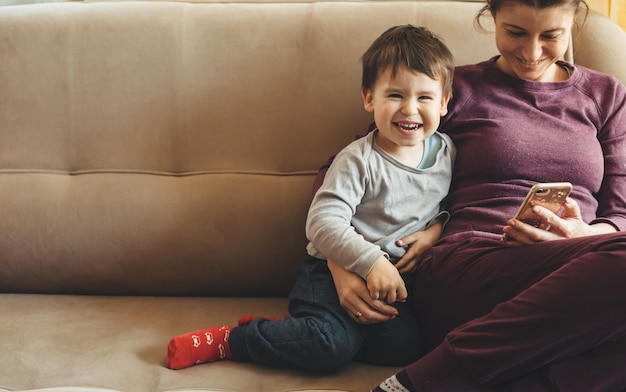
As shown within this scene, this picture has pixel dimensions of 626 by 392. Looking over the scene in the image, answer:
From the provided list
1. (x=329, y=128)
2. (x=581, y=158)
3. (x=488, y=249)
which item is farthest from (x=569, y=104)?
(x=329, y=128)

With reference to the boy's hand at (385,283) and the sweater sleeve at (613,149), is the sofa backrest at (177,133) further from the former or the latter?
the boy's hand at (385,283)

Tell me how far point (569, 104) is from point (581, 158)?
0.13 metres

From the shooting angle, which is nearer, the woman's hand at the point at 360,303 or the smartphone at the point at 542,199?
the smartphone at the point at 542,199

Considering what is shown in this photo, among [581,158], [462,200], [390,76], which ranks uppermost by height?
[390,76]

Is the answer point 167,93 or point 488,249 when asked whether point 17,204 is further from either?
point 488,249

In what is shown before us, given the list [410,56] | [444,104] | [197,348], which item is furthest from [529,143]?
[197,348]

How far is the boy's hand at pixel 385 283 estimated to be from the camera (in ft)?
4.54

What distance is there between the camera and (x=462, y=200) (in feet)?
5.08

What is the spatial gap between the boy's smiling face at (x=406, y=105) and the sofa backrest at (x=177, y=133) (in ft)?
0.81

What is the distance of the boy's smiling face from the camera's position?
1458 millimetres

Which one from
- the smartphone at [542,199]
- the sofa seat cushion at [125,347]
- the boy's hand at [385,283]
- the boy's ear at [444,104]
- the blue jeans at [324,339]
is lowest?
the sofa seat cushion at [125,347]

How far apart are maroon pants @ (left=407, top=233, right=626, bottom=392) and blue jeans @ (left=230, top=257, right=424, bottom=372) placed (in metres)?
0.15

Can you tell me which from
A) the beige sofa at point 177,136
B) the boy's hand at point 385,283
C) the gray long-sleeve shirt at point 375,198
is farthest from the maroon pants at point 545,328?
the beige sofa at point 177,136

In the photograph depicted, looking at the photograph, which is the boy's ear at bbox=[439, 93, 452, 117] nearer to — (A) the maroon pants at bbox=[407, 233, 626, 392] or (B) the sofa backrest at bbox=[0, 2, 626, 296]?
(B) the sofa backrest at bbox=[0, 2, 626, 296]
